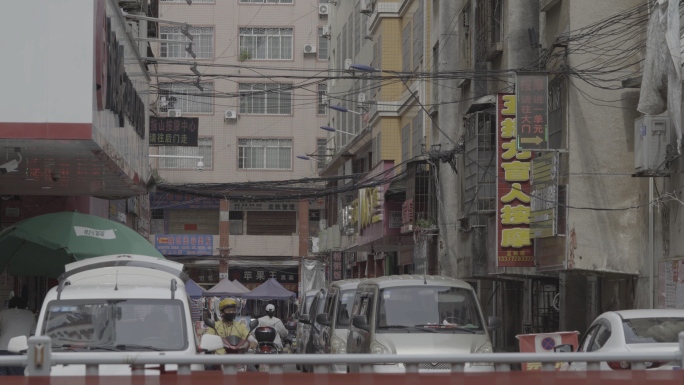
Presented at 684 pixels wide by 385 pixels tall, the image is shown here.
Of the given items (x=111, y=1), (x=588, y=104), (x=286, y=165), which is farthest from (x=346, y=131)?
(x=111, y=1)

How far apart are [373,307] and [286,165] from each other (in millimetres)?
50117

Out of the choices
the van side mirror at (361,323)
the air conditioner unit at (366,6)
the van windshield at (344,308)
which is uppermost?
the air conditioner unit at (366,6)

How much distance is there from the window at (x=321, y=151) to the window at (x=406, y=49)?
2083cm

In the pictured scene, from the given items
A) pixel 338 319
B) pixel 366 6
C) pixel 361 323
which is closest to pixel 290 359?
pixel 361 323

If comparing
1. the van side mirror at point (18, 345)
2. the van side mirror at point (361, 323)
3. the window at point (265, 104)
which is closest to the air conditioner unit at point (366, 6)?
the window at point (265, 104)

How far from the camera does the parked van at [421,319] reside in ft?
47.2

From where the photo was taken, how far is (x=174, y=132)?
3084cm

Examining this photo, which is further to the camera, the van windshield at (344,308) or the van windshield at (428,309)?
the van windshield at (344,308)

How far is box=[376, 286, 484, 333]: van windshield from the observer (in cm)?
1516

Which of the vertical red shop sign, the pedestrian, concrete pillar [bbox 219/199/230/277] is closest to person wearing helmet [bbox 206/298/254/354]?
the pedestrian

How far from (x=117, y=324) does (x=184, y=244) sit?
51277mm

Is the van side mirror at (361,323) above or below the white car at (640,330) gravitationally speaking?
below

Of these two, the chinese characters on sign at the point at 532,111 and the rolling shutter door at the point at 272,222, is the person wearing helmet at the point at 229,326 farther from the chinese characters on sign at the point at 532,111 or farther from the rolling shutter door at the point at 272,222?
the rolling shutter door at the point at 272,222

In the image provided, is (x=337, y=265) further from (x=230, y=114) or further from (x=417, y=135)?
(x=417, y=135)
